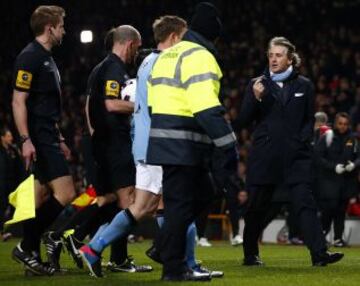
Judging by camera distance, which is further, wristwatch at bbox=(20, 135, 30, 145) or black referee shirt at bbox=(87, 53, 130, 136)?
black referee shirt at bbox=(87, 53, 130, 136)

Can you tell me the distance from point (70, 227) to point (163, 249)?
296 centimetres

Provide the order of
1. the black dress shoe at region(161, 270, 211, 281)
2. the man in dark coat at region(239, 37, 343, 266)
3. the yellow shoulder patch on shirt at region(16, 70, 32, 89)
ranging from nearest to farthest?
the black dress shoe at region(161, 270, 211, 281), the yellow shoulder patch on shirt at region(16, 70, 32, 89), the man in dark coat at region(239, 37, 343, 266)

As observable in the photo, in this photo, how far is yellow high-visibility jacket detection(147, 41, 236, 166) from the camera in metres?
7.90

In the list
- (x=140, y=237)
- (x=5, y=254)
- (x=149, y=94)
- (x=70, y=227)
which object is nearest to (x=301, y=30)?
(x=140, y=237)

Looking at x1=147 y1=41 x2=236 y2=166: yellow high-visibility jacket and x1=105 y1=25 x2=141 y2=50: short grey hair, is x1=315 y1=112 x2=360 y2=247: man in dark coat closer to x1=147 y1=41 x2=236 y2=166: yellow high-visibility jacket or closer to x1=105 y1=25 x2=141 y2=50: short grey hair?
x1=105 y1=25 x2=141 y2=50: short grey hair

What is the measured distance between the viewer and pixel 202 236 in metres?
17.0

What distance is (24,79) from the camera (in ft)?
30.5

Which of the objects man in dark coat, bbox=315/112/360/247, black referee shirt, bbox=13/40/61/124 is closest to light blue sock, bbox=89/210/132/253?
black referee shirt, bbox=13/40/61/124

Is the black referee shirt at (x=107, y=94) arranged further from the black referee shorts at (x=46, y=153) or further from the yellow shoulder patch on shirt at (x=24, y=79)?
the yellow shoulder patch on shirt at (x=24, y=79)

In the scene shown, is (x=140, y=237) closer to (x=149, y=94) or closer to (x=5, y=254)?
(x=5, y=254)

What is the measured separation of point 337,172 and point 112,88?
7.93 meters

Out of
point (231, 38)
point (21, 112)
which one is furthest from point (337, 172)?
point (231, 38)

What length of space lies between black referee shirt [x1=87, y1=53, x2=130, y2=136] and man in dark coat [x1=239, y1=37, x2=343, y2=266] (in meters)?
1.44

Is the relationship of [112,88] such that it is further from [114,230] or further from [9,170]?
[9,170]
